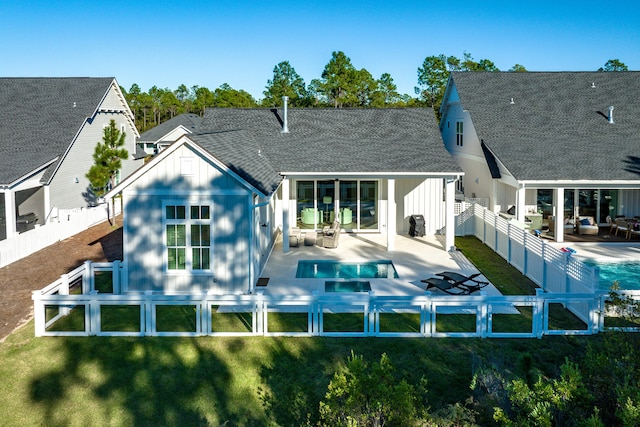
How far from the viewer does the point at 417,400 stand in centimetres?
737

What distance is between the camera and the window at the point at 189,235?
14289mm

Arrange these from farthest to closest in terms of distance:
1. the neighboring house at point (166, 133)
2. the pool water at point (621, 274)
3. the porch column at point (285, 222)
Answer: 1. the neighboring house at point (166, 133)
2. the porch column at point (285, 222)
3. the pool water at point (621, 274)

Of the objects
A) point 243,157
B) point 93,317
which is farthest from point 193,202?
point 93,317

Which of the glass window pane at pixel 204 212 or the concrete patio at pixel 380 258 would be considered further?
the concrete patio at pixel 380 258

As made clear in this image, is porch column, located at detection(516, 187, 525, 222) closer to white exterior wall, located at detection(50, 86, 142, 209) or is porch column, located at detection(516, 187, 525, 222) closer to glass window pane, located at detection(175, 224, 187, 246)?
glass window pane, located at detection(175, 224, 187, 246)

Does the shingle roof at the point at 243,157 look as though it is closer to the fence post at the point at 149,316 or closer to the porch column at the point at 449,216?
the fence post at the point at 149,316

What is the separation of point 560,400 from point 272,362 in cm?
525

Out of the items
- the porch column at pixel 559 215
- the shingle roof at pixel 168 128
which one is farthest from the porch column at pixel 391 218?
the shingle roof at pixel 168 128

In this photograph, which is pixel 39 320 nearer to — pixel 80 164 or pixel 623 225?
pixel 80 164

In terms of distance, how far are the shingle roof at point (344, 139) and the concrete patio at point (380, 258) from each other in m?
2.82

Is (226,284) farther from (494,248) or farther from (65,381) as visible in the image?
(494,248)

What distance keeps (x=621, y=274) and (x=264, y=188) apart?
35.5 ft

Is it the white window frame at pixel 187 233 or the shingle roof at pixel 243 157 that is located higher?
the shingle roof at pixel 243 157

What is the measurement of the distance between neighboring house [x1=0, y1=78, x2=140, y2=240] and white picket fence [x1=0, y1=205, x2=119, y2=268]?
3.13 feet
